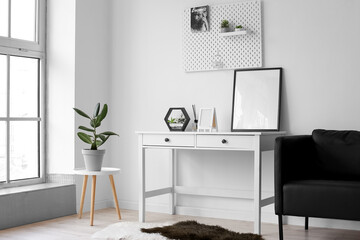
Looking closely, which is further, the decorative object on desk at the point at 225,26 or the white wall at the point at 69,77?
the white wall at the point at 69,77

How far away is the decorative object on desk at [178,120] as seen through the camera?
4070 millimetres

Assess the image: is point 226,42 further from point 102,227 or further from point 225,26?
point 102,227

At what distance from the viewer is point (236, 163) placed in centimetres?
406

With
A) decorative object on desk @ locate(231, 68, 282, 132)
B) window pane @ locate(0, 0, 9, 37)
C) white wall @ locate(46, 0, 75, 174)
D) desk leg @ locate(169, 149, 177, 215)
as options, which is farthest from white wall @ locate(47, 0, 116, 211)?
decorative object on desk @ locate(231, 68, 282, 132)

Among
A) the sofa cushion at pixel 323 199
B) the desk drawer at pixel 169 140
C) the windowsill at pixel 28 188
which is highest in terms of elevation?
the desk drawer at pixel 169 140

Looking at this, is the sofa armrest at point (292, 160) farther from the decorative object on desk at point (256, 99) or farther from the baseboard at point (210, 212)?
the baseboard at point (210, 212)

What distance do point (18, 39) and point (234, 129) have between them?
6.54ft

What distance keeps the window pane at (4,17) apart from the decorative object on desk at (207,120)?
1771mm

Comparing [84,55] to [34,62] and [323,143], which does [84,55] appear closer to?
[34,62]

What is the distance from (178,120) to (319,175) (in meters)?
1.27

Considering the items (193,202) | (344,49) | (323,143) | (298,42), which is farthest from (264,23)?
(193,202)

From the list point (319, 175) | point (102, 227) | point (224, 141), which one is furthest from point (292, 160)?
point (102, 227)

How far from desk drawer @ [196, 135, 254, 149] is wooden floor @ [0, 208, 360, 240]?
2.10ft

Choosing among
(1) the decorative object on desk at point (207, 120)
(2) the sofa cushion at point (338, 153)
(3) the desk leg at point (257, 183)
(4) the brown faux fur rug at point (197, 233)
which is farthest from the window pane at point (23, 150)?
(2) the sofa cushion at point (338, 153)
